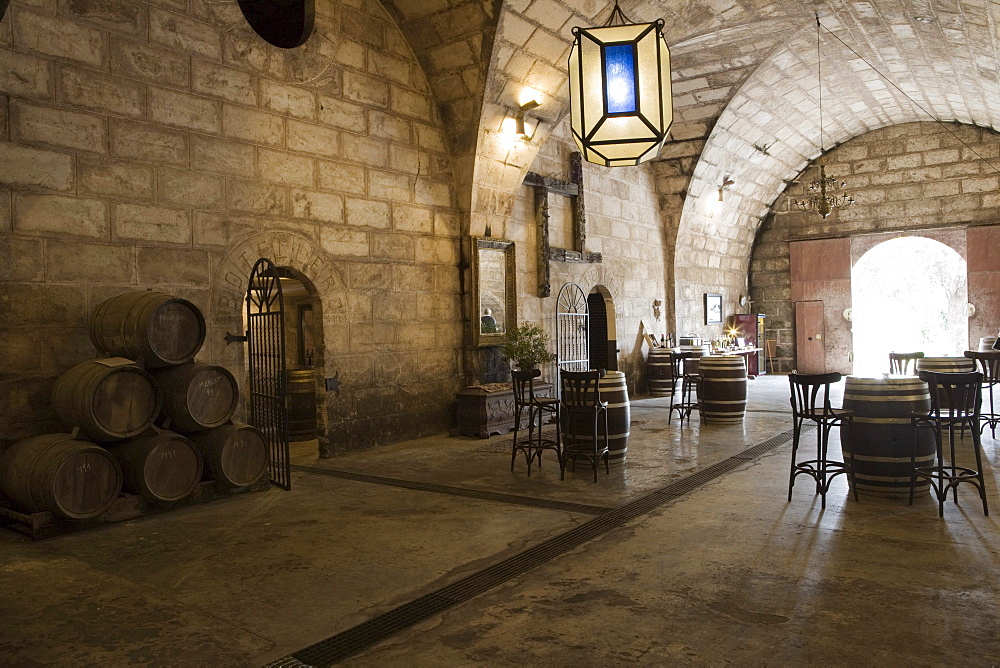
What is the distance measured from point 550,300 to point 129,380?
6624 mm

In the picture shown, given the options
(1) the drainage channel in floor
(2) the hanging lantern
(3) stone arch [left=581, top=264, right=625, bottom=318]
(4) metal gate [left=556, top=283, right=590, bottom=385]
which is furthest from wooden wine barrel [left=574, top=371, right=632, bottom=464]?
(3) stone arch [left=581, top=264, right=625, bottom=318]

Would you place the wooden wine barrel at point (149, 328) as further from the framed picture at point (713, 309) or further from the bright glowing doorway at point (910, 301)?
the bright glowing doorway at point (910, 301)

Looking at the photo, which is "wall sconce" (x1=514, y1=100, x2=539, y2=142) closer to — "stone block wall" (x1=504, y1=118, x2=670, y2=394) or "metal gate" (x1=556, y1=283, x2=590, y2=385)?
"stone block wall" (x1=504, y1=118, x2=670, y2=394)

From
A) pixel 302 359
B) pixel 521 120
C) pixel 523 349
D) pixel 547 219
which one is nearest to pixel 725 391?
pixel 523 349

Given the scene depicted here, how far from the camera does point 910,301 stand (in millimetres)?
20844

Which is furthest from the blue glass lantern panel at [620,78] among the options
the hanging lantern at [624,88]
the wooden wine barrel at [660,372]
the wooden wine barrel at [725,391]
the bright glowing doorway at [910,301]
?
the bright glowing doorway at [910,301]

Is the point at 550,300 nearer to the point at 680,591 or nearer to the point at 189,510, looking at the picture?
the point at 189,510

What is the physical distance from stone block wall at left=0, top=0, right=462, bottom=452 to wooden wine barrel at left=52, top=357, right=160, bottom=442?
45cm

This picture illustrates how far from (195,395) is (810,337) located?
14.4 meters

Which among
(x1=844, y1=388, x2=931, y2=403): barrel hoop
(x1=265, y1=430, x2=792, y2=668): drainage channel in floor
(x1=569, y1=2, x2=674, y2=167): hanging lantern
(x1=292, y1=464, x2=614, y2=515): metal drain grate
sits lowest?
(x1=265, y1=430, x2=792, y2=668): drainage channel in floor

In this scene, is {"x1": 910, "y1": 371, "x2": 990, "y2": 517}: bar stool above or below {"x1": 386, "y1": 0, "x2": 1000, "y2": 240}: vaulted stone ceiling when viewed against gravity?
below

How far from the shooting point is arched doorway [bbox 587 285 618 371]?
11.9 metres

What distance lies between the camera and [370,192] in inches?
292

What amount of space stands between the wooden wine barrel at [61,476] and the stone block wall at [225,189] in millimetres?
466
